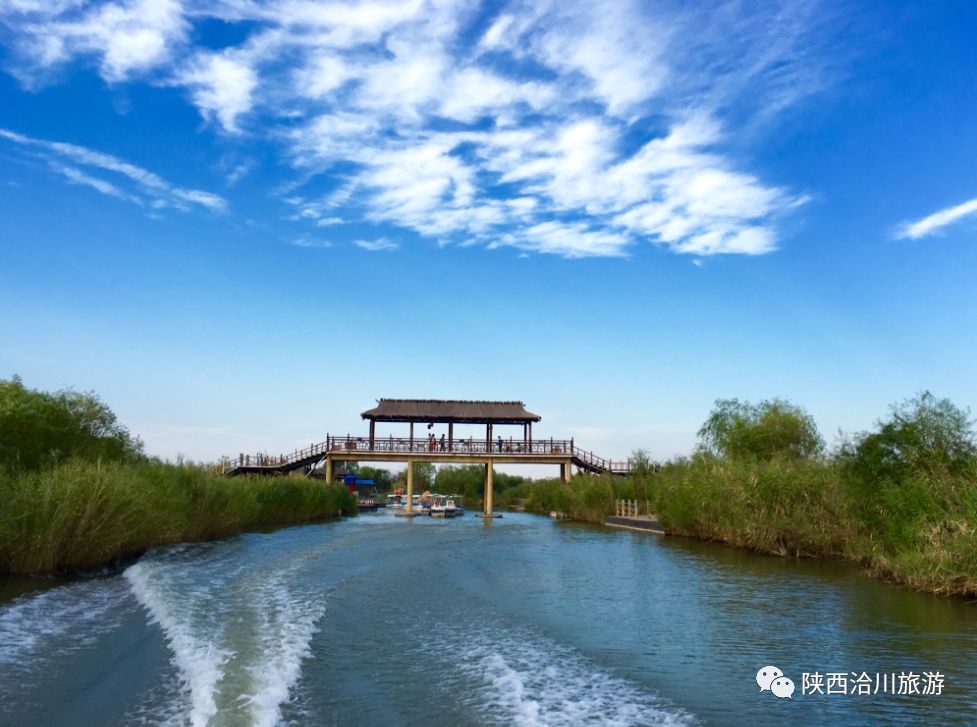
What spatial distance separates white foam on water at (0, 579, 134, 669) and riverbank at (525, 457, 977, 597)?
58.5ft

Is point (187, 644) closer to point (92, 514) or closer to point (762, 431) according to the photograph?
point (92, 514)

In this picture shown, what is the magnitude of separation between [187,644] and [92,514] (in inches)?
344

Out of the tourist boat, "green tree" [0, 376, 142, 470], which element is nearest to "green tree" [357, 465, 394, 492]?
the tourist boat

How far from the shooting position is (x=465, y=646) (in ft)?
38.0

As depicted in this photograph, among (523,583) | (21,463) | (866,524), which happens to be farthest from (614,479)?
(21,463)

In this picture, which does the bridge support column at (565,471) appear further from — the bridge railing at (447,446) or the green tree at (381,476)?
the green tree at (381,476)

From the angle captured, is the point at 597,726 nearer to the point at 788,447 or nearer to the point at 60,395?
the point at 60,395

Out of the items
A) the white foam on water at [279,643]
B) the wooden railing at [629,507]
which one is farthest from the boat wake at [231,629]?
the wooden railing at [629,507]

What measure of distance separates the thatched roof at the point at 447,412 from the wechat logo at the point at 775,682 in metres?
44.5

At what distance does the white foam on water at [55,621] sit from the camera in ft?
34.8

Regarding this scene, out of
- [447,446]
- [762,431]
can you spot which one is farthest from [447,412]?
[762,431]

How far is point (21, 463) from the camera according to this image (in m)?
23.4

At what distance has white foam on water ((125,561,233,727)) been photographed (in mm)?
8430

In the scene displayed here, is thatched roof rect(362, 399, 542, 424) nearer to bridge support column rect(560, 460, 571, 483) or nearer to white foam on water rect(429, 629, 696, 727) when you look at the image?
bridge support column rect(560, 460, 571, 483)
